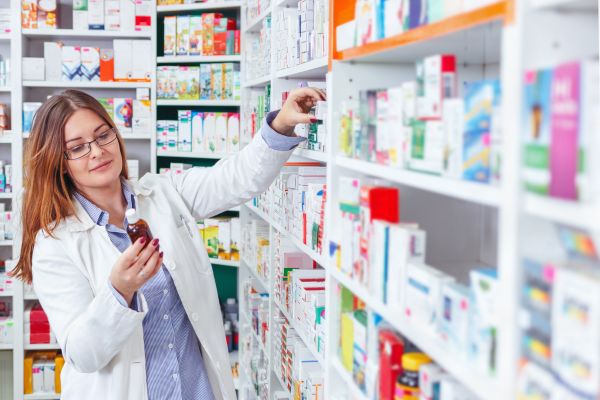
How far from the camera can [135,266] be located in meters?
2.22

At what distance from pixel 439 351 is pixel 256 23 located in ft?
10.7

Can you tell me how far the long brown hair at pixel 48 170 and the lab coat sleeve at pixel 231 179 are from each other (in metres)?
0.50

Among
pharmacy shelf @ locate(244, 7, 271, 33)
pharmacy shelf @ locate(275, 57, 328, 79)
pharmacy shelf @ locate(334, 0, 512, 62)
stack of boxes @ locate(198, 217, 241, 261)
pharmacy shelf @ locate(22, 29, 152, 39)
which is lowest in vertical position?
stack of boxes @ locate(198, 217, 241, 261)

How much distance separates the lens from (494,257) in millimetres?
1960

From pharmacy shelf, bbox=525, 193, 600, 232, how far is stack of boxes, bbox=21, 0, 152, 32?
4421 mm

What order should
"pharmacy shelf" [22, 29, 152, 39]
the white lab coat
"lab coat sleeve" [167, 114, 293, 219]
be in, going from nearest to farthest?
the white lab coat → "lab coat sleeve" [167, 114, 293, 219] → "pharmacy shelf" [22, 29, 152, 39]

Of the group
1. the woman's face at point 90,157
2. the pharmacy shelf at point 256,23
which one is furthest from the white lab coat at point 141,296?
the pharmacy shelf at point 256,23

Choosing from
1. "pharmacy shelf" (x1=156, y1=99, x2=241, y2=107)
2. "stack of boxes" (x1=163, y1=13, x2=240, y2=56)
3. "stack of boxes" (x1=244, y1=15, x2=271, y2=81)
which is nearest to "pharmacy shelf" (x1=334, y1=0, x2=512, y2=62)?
"stack of boxes" (x1=244, y1=15, x2=271, y2=81)

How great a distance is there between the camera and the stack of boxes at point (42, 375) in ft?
16.6

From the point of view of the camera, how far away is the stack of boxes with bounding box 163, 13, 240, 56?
4957 millimetres

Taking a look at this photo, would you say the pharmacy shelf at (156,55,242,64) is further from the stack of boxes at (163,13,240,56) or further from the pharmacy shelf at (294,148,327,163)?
the pharmacy shelf at (294,148,327,163)

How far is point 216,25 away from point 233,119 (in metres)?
0.64

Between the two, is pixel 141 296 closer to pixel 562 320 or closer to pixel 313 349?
pixel 313 349

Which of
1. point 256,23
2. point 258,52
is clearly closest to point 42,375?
point 258,52
